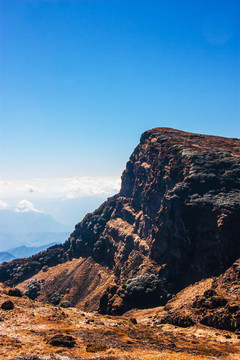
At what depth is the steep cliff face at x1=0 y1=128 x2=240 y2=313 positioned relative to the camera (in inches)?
2795

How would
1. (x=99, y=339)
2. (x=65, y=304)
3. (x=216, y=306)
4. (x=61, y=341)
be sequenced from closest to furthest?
(x=61, y=341) → (x=99, y=339) → (x=216, y=306) → (x=65, y=304)

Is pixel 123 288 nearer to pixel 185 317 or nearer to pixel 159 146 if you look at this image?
pixel 185 317

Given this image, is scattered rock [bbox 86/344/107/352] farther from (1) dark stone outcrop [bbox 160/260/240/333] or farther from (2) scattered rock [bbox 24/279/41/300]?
(2) scattered rock [bbox 24/279/41/300]

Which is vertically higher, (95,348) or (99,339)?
(95,348)

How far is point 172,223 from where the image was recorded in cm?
8200

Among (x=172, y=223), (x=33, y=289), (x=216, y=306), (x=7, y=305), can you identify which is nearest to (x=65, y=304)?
(x=33, y=289)

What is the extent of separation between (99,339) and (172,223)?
1938 inches

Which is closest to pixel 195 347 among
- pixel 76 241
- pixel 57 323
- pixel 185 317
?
pixel 185 317

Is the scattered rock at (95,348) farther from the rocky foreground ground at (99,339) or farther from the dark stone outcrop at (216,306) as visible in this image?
the dark stone outcrop at (216,306)

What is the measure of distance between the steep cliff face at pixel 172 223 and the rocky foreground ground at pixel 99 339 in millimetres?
21030

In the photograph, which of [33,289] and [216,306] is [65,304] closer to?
[33,289]

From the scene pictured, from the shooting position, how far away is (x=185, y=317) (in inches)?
1929

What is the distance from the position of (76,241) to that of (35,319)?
3992 inches

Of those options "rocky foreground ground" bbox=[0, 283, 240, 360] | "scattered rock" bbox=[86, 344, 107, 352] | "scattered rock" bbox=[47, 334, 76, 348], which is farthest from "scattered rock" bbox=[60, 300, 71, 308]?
"scattered rock" bbox=[86, 344, 107, 352]
